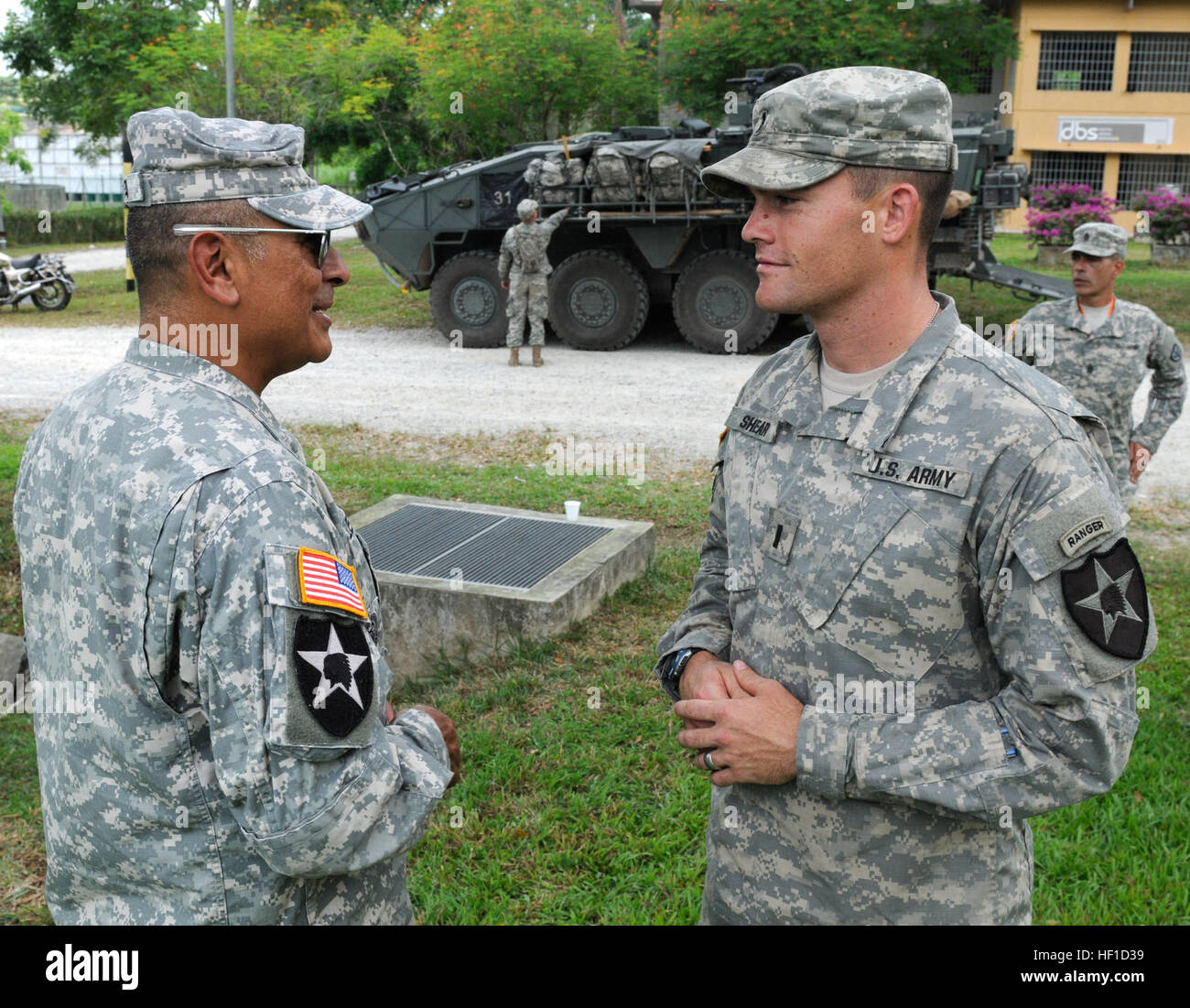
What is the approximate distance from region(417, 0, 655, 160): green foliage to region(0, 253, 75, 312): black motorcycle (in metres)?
6.69

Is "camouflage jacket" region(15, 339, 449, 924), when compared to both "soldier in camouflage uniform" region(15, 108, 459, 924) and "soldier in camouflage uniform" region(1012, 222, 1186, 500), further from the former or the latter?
"soldier in camouflage uniform" region(1012, 222, 1186, 500)

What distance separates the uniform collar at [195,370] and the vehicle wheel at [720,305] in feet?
37.6

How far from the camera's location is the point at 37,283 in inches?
653

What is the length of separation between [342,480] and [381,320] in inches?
354

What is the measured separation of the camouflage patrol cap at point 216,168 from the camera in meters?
1.80

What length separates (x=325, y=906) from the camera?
6.13 feet

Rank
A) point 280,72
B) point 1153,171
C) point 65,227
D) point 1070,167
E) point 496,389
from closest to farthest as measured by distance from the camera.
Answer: point 496,389 → point 280,72 → point 65,227 → point 1153,171 → point 1070,167

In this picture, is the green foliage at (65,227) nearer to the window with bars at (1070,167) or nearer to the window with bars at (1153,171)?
the window with bars at (1070,167)

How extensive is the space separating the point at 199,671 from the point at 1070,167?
3567 centimetres

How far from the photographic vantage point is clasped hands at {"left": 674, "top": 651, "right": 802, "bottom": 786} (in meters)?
1.90

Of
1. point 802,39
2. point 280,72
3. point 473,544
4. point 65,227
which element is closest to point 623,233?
point 802,39

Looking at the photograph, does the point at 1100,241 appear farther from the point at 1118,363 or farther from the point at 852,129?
the point at 852,129
